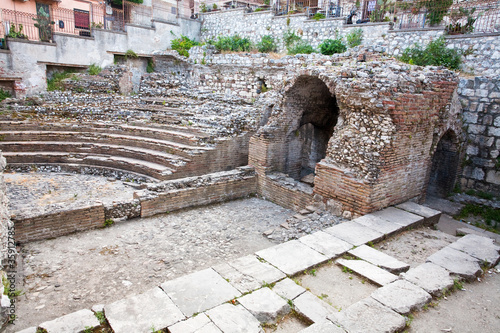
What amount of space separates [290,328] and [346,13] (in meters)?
15.6

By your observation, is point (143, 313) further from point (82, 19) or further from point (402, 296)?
point (82, 19)

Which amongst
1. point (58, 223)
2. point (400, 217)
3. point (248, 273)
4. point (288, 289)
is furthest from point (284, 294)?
point (58, 223)

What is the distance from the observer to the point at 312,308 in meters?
3.45

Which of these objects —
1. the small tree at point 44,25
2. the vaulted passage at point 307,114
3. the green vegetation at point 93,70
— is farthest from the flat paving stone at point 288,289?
the small tree at point 44,25

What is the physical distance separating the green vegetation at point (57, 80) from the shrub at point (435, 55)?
13.6 metres

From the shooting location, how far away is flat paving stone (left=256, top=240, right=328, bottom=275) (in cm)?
412

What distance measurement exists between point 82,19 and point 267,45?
10066 mm

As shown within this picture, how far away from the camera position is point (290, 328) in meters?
3.27

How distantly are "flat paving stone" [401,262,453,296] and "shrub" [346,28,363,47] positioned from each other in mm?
11159

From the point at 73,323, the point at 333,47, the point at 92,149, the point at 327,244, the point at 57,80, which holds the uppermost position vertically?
the point at 333,47

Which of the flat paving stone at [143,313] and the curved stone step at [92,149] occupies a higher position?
the curved stone step at [92,149]

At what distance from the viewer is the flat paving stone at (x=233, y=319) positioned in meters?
3.10

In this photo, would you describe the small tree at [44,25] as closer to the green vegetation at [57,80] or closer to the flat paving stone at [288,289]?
the green vegetation at [57,80]

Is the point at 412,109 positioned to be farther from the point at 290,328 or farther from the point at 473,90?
the point at 290,328
